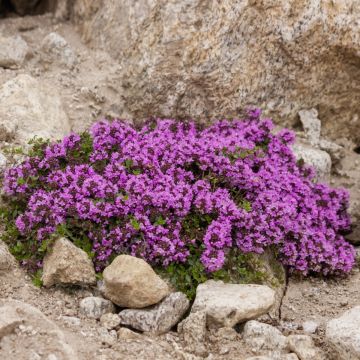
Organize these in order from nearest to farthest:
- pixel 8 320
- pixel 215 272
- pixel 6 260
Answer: pixel 8 320 < pixel 6 260 < pixel 215 272

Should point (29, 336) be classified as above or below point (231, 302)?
below

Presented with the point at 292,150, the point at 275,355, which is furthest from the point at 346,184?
the point at 275,355

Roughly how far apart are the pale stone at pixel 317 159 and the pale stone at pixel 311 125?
42 centimetres

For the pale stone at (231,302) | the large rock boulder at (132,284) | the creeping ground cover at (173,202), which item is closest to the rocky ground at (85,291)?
the pale stone at (231,302)

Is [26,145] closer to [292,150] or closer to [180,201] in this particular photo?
[180,201]

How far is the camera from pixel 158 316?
6.65 m

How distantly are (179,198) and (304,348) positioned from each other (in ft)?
7.67

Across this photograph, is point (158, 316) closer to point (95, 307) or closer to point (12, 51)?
point (95, 307)

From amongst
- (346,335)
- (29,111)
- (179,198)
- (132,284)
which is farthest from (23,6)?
(346,335)

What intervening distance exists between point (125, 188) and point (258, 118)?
3.10 metres

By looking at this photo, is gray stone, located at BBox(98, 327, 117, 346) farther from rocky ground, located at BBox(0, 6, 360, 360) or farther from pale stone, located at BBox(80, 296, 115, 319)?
pale stone, located at BBox(80, 296, 115, 319)

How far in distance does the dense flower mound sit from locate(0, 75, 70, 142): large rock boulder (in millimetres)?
856

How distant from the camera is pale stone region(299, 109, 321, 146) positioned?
10.5 metres

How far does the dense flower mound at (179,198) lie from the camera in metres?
7.34
